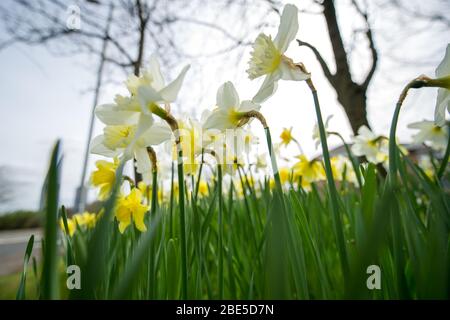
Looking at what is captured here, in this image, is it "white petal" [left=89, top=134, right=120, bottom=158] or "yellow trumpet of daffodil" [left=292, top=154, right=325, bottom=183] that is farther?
"yellow trumpet of daffodil" [left=292, top=154, right=325, bottom=183]

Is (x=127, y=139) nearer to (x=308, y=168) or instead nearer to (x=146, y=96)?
(x=146, y=96)

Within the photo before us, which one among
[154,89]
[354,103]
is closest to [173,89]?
[154,89]

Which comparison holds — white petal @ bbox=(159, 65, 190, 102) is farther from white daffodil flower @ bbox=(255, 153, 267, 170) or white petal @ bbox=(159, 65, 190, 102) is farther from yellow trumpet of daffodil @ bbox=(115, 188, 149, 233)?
white daffodil flower @ bbox=(255, 153, 267, 170)

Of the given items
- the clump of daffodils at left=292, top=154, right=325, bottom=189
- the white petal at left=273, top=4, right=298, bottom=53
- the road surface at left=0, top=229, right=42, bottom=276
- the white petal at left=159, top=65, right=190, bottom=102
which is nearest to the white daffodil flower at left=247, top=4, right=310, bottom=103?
the white petal at left=273, top=4, right=298, bottom=53

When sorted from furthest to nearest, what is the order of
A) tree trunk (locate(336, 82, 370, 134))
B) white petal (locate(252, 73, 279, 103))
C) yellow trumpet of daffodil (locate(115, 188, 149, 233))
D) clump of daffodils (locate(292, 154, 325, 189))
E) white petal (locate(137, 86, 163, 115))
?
1. tree trunk (locate(336, 82, 370, 134))
2. clump of daffodils (locate(292, 154, 325, 189))
3. yellow trumpet of daffodil (locate(115, 188, 149, 233))
4. white petal (locate(252, 73, 279, 103))
5. white petal (locate(137, 86, 163, 115))

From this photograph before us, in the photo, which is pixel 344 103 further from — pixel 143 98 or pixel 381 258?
pixel 143 98

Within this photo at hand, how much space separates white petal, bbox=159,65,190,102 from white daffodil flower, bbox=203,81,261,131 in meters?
0.12

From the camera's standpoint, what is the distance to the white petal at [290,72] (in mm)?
445

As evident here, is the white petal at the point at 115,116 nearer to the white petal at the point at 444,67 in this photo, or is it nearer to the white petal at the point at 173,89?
the white petal at the point at 173,89

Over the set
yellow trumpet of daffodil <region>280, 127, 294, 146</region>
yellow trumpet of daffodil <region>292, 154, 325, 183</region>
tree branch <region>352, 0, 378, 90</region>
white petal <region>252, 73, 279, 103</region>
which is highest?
tree branch <region>352, 0, 378, 90</region>

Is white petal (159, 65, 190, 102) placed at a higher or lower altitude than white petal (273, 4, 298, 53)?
lower

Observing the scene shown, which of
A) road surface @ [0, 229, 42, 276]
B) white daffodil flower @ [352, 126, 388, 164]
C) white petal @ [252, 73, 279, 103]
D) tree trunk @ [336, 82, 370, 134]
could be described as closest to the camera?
white petal @ [252, 73, 279, 103]

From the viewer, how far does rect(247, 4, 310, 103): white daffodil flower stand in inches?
17.7
